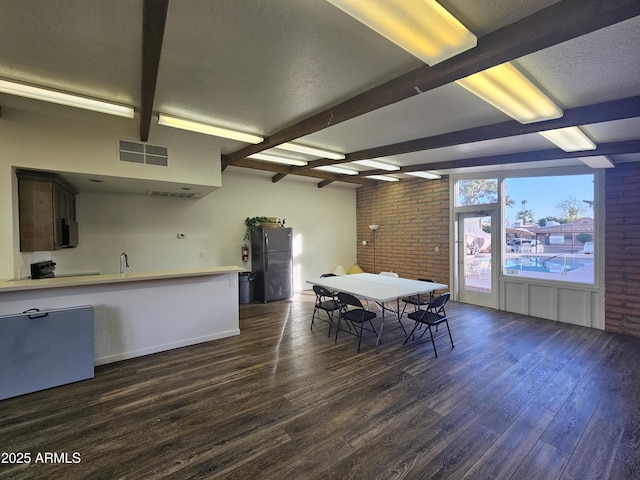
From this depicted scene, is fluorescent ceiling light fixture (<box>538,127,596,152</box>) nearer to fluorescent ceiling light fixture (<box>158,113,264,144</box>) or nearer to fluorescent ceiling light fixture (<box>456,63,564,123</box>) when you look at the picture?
fluorescent ceiling light fixture (<box>456,63,564,123</box>)

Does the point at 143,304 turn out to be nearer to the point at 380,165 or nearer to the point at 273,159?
the point at 273,159

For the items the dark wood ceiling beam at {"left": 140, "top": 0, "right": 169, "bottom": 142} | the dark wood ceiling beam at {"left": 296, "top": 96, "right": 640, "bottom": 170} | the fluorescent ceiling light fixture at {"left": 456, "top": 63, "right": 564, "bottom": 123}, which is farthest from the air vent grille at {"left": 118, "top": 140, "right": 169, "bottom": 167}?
the fluorescent ceiling light fixture at {"left": 456, "top": 63, "right": 564, "bottom": 123}

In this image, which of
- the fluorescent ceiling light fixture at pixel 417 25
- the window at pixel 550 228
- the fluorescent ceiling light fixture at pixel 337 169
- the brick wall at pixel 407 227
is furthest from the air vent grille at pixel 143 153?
the window at pixel 550 228

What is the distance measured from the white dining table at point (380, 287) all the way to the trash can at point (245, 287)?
2101 millimetres

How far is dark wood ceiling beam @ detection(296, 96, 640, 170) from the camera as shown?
2.36 m

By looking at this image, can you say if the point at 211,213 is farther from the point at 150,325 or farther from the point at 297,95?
the point at 297,95

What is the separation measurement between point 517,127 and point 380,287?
8.30 ft

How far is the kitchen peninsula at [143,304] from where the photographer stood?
2802 mm

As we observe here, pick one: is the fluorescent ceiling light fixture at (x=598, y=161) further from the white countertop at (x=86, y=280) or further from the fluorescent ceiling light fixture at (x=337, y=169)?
the white countertop at (x=86, y=280)

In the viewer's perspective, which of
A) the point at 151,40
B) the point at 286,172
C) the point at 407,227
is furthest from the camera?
the point at 407,227

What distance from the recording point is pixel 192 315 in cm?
368

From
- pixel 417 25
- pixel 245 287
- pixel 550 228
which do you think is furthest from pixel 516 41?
pixel 245 287

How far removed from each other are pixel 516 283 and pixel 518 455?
13.4ft

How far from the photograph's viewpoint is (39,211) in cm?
319
